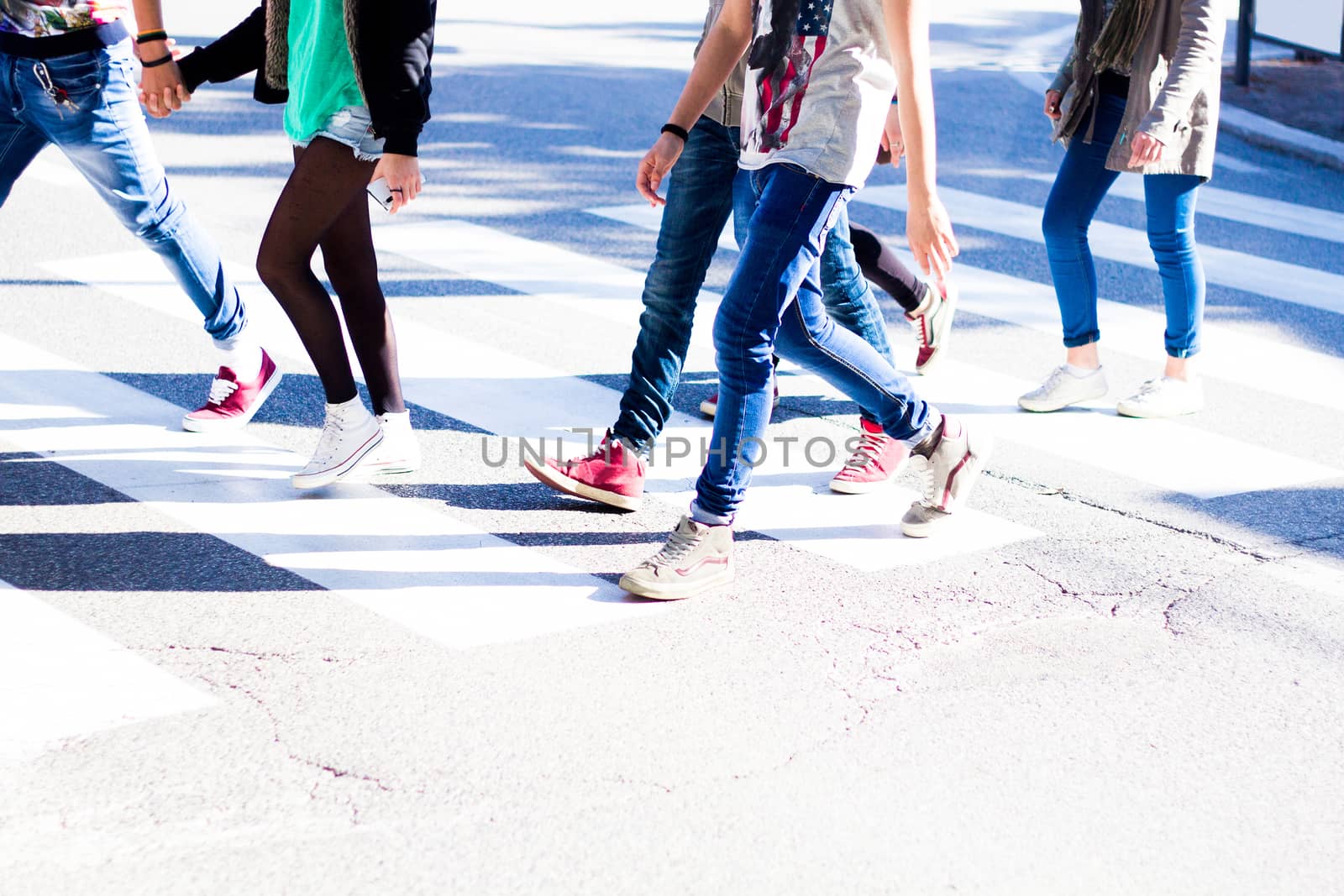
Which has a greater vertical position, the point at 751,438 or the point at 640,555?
the point at 751,438

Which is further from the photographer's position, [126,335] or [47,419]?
[126,335]

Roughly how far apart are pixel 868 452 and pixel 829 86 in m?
1.48

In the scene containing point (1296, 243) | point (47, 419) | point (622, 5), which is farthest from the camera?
point (622, 5)

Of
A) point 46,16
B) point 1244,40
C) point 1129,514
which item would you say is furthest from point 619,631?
point 1244,40

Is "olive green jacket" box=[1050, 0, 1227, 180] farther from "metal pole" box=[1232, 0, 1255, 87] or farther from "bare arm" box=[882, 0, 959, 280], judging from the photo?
"metal pole" box=[1232, 0, 1255, 87]

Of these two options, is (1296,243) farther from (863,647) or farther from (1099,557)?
(863,647)

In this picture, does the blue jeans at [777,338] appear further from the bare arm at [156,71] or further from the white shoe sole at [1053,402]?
the bare arm at [156,71]

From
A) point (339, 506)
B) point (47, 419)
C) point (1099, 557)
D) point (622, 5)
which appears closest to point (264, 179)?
point (47, 419)

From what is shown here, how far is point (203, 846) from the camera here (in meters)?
2.93

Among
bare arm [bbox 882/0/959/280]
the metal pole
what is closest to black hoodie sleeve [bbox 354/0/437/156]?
bare arm [bbox 882/0/959/280]

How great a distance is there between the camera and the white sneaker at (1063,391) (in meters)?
5.82

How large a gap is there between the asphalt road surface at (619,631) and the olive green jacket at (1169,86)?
924 millimetres

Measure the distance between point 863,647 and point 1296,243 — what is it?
17.9 ft

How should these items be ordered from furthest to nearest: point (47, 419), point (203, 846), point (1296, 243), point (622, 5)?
point (622, 5), point (1296, 243), point (47, 419), point (203, 846)
